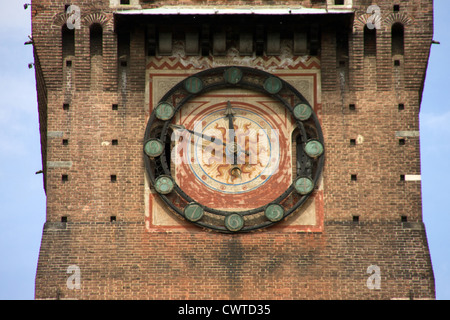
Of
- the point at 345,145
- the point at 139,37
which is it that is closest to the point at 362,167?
the point at 345,145

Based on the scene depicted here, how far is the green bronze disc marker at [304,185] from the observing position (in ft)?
172

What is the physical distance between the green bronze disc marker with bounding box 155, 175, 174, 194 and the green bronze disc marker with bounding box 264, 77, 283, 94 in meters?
3.84

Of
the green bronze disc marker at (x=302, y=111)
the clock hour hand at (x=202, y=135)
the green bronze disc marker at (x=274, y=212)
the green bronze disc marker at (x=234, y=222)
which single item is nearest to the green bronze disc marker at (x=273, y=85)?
the green bronze disc marker at (x=302, y=111)

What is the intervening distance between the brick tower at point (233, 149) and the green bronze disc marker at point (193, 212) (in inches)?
2.0

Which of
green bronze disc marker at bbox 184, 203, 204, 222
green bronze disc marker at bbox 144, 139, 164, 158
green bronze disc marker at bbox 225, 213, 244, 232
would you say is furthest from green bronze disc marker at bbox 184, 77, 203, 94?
green bronze disc marker at bbox 225, 213, 244, 232

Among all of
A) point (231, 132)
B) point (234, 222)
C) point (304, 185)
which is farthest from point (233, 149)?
point (304, 185)

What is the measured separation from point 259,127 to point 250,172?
1339mm

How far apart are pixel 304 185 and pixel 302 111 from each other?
216 centimetres

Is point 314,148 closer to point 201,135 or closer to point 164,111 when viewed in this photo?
point 201,135

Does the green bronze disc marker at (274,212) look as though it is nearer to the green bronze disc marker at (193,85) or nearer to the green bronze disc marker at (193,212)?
the green bronze disc marker at (193,212)

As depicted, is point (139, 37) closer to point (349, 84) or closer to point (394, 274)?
point (349, 84)

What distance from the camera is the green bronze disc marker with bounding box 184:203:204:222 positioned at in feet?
171

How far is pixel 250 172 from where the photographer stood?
52.9 meters

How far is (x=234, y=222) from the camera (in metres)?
52.2
